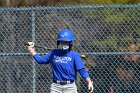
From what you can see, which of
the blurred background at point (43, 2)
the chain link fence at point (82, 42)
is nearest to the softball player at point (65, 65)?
the chain link fence at point (82, 42)

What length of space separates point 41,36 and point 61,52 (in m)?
1.25

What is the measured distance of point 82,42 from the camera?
24.8 feet

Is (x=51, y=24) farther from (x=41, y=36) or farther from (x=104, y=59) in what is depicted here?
(x=104, y=59)

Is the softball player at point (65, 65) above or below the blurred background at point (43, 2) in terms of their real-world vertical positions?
below

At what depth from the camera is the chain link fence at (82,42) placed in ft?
24.2

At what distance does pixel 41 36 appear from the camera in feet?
25.4

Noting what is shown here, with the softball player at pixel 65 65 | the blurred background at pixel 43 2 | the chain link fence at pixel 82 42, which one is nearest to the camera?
the softball player at pixel 65 65

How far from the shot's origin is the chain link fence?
739cm

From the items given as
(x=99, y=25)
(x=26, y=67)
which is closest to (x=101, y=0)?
(x=99, y=25)

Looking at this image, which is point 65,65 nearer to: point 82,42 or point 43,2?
point 82,42

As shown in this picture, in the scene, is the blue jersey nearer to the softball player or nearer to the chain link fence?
the softball player

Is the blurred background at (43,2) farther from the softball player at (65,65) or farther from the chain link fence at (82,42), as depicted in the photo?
the softball player at (65,65)

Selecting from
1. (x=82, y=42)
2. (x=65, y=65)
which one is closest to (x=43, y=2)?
(x=82, y=42)

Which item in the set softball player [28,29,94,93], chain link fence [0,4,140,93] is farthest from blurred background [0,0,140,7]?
softball player [28,29,94,93]
